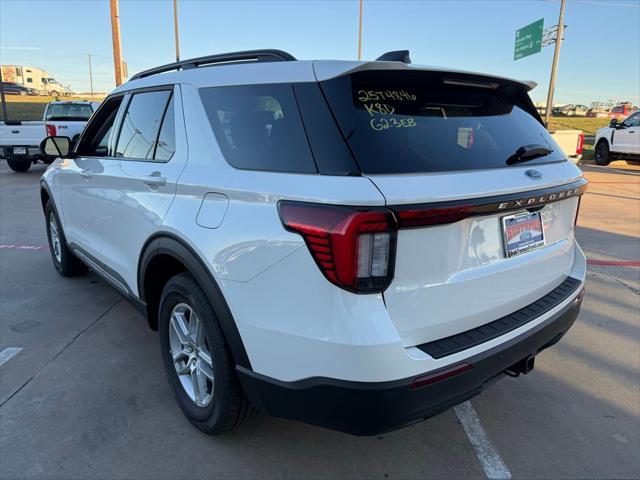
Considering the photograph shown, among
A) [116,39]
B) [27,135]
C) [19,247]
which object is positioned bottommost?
[19,247]

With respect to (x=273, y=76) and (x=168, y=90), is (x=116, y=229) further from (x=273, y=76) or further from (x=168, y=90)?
(x=273, y=76)

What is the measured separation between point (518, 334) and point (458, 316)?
389 mm

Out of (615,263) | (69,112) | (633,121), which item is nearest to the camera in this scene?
(615,263)

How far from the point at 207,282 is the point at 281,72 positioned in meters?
0.99

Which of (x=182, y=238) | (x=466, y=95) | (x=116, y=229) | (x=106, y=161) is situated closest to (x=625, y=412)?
(x=466, y=95)

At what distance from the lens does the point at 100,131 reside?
3832 mm

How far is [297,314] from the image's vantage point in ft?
5.82

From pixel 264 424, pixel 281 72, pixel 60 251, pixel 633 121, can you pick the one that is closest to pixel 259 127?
pixel 281 72

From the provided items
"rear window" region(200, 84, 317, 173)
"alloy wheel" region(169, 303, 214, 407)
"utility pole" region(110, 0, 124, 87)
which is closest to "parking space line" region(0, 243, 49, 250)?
"alloy wheel" region(169, 303, 214, 407)

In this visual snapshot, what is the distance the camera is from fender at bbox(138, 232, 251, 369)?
2.05m

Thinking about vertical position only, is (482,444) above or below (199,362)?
below

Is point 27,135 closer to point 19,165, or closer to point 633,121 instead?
point 19,165

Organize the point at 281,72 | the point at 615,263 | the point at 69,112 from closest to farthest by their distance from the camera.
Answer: the point at 281,72, the point at 615,263, the point at 69,112

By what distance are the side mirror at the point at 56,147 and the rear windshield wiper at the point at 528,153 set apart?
370 cm
